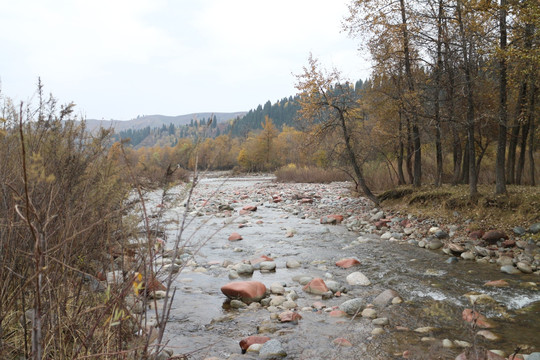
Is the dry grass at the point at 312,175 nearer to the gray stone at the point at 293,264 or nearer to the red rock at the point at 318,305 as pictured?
the gray stone at the point at 293,264

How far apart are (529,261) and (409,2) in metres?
9.15

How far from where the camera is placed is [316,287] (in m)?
5.31

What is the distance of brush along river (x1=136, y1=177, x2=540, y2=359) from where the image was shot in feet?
11.5

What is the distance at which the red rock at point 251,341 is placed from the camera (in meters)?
3.59

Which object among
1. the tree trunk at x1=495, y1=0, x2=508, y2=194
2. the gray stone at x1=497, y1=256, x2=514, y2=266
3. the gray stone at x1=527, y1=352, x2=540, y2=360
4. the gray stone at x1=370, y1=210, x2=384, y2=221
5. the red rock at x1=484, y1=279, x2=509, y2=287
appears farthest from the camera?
the gray stone at x1=370, y1=210, x2=384, y2=221

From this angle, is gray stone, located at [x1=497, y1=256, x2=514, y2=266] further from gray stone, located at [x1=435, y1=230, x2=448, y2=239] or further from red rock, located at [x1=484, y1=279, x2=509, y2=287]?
gray stone, located at [x1=435, y1=230, x2=448, y2=239]

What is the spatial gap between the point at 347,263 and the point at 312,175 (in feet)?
A: 79.7

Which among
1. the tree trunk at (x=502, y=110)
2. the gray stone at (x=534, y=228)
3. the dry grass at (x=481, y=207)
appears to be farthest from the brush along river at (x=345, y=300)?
the tree trunk at (x=502, y=110)

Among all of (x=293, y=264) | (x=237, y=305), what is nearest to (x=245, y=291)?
(x=237, y=305)

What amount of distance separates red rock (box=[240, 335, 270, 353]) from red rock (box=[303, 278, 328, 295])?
1.68 metres

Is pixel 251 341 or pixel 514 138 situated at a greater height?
pixel 514 138

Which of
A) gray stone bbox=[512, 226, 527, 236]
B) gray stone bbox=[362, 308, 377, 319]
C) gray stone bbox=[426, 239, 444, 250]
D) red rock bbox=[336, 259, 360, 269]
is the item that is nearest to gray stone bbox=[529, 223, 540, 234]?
gray stone bbox=[512, 226, 527, 236]

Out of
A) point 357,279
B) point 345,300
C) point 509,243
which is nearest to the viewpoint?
point 345,300

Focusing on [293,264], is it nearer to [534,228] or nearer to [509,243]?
[509,243]
